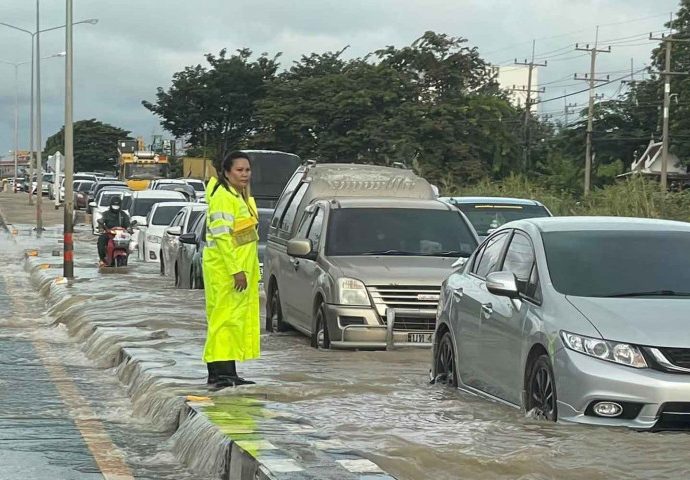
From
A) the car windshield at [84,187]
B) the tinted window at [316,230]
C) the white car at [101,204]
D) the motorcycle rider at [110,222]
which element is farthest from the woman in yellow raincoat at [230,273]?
the car windshield at [84,187]

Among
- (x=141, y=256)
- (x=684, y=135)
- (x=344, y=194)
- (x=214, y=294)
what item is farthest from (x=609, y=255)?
(x=684, y=135)

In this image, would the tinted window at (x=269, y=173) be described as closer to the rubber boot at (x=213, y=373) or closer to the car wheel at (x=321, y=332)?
the car wheel at (x=321, y=332)

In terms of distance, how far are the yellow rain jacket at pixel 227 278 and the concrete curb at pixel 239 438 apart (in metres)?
0.42

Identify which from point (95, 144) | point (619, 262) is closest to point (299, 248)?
point (619, 262)

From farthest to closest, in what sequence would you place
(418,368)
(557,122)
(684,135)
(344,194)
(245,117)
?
(557,122)
(245,117)
(684,135)
(344,194)
(418,368)

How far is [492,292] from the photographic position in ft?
28.2

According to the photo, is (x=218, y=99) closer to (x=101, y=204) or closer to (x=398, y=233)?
(x=101, y=204)

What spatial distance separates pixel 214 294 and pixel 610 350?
3351mm

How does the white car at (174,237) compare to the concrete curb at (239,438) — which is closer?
the concrete curb at (239,438)

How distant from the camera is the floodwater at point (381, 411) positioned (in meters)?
6.93

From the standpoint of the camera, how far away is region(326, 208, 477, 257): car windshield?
45.9ft

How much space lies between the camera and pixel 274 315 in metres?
15.6

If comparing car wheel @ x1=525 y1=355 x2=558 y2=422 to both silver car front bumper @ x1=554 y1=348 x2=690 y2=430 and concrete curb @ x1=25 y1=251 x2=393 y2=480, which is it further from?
concrete curb @ x1=25 y1=251 x2=393 y2=480

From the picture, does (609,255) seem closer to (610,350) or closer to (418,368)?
(610,350)
